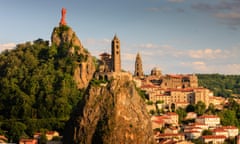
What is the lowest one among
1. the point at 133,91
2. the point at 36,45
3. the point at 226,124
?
the point at 226,124

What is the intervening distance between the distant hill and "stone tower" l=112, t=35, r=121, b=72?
4315cm

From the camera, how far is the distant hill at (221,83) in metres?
120

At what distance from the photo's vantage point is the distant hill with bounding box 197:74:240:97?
120 metres

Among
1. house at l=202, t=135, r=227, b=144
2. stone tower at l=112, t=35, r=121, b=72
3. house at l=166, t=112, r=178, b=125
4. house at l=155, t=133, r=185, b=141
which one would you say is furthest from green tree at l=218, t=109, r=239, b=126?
stone tower at l=112, t=35, r=121, b=72

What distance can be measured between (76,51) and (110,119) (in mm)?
31438

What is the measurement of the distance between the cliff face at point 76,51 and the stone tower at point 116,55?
A: 3682 millimetres

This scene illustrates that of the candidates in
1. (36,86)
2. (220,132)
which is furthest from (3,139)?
(220,132)

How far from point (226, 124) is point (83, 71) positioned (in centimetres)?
1829

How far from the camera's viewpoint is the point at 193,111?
7581cm

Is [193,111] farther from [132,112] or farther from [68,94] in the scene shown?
[132,112]

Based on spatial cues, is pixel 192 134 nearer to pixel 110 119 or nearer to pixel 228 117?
pixel 228 117

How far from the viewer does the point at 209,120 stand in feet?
232

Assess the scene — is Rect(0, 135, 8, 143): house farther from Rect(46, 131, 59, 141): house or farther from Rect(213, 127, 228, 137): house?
Rect(213, 127, 228, 137): house

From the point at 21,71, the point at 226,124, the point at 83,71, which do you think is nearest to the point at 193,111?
the point at 226,124
